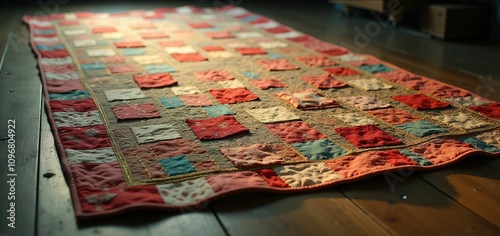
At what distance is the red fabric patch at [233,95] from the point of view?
243 centimetres

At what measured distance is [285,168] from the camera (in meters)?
1.76

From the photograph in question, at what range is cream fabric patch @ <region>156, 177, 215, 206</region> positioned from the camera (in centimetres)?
154

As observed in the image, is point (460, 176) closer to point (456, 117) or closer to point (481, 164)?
point (481, 164)

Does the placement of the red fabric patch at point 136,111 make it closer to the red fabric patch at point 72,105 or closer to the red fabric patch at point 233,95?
the red fabric patch at point 72,105

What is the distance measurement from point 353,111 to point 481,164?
1.98ft

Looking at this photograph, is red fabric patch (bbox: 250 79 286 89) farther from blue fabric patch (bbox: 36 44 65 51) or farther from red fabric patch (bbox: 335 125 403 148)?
blue fabric patch (bbox: 36 44 65 51)

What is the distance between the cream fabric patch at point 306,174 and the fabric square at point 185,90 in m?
0.89

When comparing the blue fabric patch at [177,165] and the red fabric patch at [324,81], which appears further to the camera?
the red fabric patch at [324,81]

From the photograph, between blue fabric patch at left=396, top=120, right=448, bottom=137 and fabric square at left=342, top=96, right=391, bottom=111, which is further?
fabric square at left=342, top=96, right=391, bottom=111

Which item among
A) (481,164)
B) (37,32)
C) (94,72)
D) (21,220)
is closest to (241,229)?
(21,220)

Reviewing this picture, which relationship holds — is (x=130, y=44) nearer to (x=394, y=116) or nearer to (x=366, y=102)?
(x=366, y=102)

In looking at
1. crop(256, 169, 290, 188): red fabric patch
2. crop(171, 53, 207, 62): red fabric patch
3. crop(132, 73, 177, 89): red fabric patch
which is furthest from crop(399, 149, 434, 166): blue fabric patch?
crop(171, 53, 207, 62): red fabric patch

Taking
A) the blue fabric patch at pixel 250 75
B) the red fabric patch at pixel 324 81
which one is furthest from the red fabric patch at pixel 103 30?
the red fabric patch at pixel 324 81

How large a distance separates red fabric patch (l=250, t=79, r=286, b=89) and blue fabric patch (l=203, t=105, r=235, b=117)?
357 millimetres
